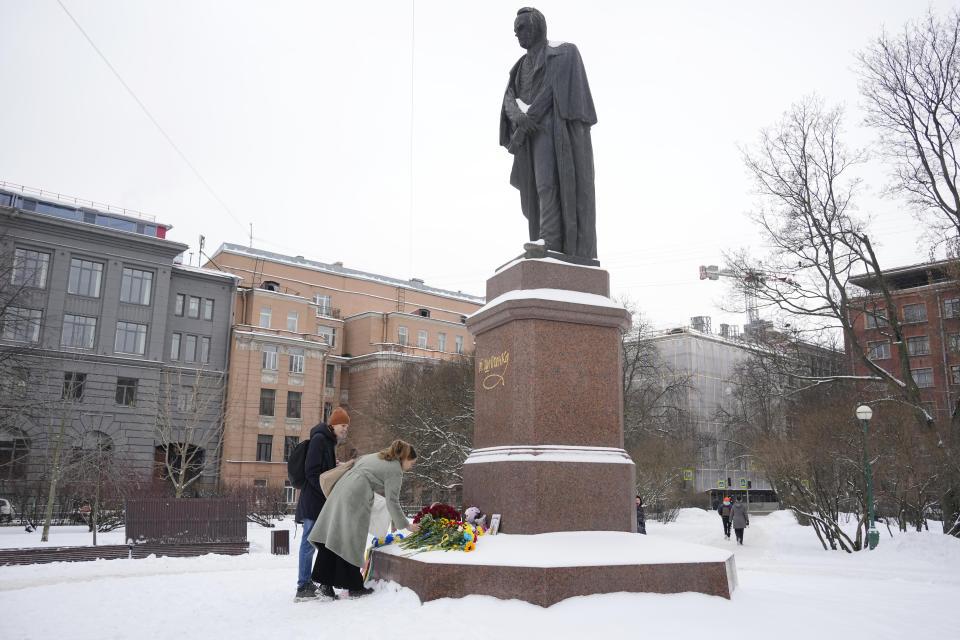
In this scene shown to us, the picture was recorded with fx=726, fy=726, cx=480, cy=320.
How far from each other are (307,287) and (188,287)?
11.9m

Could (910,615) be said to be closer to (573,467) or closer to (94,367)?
(573,467)

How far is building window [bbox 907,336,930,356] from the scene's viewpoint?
5267 centimetres

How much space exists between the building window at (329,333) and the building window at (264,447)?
1015 centimetres

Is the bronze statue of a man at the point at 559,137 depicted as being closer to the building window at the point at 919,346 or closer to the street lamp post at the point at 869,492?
the street lamp post at the point at 869,492

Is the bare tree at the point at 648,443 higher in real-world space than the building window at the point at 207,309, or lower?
lower

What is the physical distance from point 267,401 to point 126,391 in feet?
29.9

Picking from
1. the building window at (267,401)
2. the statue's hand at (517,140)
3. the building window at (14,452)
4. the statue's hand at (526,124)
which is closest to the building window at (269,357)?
the building window at (267,401)

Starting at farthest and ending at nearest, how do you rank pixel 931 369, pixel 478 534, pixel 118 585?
pixel 931 369
pixel 118 585
pixel 478 534

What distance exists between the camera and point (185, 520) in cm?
1625

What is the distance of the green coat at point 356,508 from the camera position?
6801 millimetres

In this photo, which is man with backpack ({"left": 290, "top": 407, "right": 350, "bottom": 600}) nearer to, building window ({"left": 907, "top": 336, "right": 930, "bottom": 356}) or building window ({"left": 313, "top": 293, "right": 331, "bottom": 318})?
building window ({"left": 313, "top": 293, "right": 331, "bottom": 318})

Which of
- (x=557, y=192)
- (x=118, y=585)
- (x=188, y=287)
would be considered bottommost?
(x=118, y=585)

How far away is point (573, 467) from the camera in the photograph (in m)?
7.27

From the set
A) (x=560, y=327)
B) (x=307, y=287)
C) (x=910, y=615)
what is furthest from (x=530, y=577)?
(x=307, y=287)
